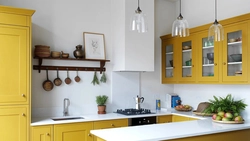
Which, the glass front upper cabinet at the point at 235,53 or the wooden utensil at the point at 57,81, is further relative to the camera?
the wooden utensil at the point at 57,81

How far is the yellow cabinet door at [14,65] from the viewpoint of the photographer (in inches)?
117

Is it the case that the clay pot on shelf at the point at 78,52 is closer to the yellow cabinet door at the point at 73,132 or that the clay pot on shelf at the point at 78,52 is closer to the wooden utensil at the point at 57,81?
the wooden utensil at the point at 57,81

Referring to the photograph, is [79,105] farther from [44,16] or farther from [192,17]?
[192,17]

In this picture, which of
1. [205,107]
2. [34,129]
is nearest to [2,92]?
[34,129]

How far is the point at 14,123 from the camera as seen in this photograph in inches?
118

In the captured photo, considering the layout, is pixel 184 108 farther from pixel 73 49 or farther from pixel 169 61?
pixel 73 49

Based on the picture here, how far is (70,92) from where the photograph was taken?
3.91m

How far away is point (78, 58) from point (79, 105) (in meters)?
0.77

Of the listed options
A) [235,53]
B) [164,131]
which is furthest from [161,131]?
[235,53]

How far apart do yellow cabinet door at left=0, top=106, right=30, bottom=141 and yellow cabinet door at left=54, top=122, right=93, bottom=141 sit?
0.39m

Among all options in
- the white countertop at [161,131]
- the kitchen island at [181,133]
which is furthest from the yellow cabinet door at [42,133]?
the kitchen island at [181,133]

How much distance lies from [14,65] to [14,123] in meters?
0.71

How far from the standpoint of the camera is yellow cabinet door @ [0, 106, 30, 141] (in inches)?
116

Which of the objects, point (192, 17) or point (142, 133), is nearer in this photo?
point (142, 133)
